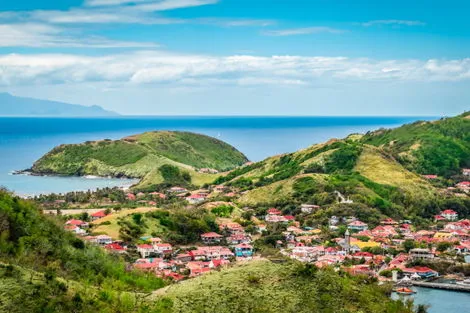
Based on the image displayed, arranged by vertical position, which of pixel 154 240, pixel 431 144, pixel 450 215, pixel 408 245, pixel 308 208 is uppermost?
pixel 431 144

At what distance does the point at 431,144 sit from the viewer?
12031cm

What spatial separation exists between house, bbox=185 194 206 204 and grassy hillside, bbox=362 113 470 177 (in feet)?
110

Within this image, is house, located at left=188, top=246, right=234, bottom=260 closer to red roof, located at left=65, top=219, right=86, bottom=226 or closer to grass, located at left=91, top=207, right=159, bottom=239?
grass, located at left=91, top=207, right=159, bottom=239

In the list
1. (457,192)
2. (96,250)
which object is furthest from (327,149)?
(96,250)

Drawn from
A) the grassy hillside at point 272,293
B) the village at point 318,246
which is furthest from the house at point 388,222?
the grassy hillside at point 272,293

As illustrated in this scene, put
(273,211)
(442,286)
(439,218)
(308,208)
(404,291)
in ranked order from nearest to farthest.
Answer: (404,291)
(442,286)
(273,211)
(308,208)
(439,218)

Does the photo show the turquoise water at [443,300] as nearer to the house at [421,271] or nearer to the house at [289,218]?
the house at [421,271]

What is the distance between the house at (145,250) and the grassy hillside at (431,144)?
6422 cm

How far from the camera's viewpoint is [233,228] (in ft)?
223

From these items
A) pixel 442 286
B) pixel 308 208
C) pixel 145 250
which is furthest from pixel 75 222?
pixel 442 286

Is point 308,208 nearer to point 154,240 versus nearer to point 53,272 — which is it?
point 154,240

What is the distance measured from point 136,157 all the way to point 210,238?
3566 inches

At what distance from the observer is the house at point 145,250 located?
175 feet

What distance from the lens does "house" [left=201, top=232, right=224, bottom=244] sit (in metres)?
61.8
